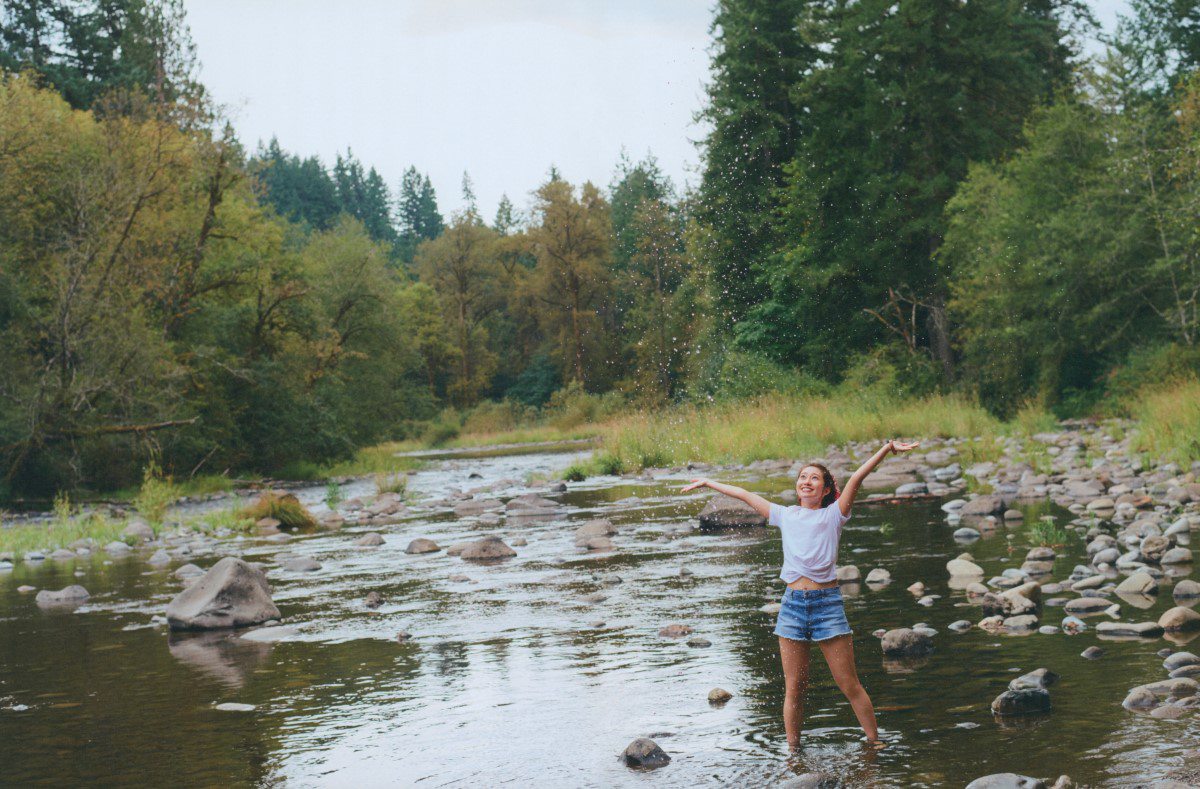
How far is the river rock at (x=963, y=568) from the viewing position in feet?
31.7

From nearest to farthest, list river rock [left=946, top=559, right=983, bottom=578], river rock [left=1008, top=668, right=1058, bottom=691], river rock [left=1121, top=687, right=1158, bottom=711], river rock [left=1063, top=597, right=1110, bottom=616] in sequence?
1. river rock [left=1121, top=687, right=1158, bottom=711]
2. river rock [left=1008, top=668, right=1058, bottom=691]
3. river rock [left=1063, top=597, right=1110, bottom=616]
4. river rock [left=946, top=559, right=983, bottom=578]

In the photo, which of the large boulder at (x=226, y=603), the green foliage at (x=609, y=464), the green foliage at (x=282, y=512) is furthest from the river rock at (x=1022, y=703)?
the green foliage at (x=609, y=464)

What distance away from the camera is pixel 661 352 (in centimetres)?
7450

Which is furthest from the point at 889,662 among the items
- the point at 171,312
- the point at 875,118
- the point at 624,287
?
the point at 624,287

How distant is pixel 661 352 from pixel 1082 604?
66.6 metres

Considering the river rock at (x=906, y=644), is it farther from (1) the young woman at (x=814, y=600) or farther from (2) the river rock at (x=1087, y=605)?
(1) the young woman at (x=814, y=600)

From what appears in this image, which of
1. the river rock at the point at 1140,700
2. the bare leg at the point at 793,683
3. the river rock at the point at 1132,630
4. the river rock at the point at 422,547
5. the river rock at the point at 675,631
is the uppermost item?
the bare leg at the point at 793,683

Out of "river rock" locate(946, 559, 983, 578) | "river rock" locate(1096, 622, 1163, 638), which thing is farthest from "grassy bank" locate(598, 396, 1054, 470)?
"river rock" locate(1096, 622, 1163, 638)

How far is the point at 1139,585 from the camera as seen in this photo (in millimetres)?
8453

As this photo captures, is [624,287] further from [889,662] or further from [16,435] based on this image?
[889,662]

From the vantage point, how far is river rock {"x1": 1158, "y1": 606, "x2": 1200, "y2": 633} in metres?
7.12

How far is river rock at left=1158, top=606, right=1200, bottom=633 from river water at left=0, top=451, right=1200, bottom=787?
1.11 feet

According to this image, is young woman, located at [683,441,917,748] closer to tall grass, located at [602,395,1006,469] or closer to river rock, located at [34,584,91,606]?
river rock, located at [34,584,91,606]

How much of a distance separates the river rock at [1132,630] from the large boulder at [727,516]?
8.57 m
